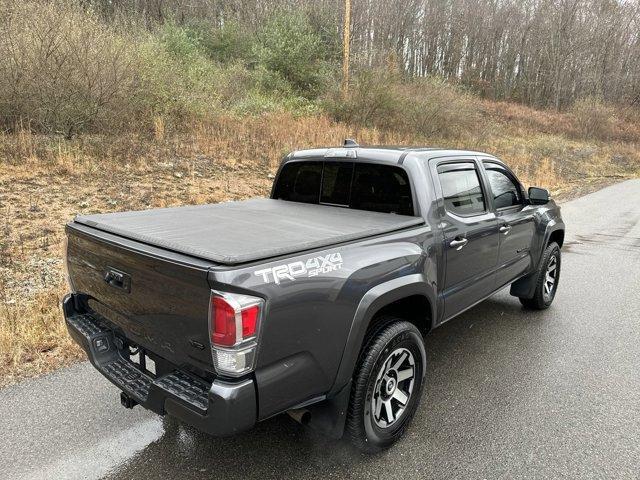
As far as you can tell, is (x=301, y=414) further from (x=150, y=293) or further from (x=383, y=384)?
(x=150, y=293)

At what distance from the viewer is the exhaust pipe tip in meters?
2.34

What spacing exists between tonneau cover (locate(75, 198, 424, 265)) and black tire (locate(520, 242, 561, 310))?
2.38 m

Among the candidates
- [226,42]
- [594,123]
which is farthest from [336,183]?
[594,123]

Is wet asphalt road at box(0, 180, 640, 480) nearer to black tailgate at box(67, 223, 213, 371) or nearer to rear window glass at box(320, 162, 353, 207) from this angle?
black tailgate at box(67, 223, 213, 371)

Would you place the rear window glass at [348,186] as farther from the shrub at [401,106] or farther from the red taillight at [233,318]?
the shrub at [401,106]

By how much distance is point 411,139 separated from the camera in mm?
18875

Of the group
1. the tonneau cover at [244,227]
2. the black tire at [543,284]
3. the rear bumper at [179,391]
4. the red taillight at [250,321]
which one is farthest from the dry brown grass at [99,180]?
the black tire at [543,284]

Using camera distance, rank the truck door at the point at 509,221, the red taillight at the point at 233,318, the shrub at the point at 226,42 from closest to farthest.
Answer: the red taillight at the point at 233,318 < the truck door at the point at 509,221 < the shrub at the point at 226,42

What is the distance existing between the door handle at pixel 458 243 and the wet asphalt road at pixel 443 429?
3.52ft

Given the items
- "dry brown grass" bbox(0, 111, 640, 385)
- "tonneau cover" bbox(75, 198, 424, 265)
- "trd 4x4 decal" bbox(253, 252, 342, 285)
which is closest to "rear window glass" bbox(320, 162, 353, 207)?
"tonneau cover" bbox(75, 198, 424, 265)

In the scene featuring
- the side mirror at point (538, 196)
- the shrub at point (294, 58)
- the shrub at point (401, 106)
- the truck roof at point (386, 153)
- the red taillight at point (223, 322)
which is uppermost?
the shrub at point (294, 58)

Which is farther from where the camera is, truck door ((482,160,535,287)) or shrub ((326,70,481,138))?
shrub ((326,70,481,138))

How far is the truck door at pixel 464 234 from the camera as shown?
324 centimetres

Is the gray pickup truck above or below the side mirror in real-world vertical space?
below
